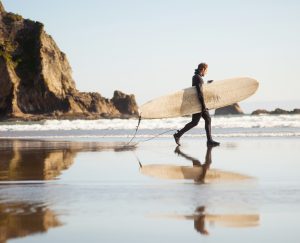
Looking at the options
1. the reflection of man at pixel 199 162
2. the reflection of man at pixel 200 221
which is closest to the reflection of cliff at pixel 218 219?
the reflection of man at pixel 200 221

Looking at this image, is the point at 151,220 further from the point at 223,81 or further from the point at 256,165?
the point at 223,81

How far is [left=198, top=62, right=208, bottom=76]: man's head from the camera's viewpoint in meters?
15.9

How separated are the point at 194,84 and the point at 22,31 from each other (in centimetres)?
11022

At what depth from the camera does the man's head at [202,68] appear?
15938 millimetres

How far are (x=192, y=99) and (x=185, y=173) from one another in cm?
814

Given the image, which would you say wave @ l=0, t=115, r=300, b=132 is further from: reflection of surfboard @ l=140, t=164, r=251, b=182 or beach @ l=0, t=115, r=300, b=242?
reflection of surfboard @ l=140, t=164, r=251, b=182

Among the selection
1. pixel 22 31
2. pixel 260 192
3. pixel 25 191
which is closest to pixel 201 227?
pixel 260 192

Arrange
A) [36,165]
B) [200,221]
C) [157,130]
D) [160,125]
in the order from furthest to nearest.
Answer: [160,125] → [157,130] → [36,165] → [200,221]

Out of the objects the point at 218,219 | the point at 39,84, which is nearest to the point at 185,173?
the point at 218,219

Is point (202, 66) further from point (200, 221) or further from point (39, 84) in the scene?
point (39, 84)

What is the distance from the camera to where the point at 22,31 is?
123m

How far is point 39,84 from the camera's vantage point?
374ft

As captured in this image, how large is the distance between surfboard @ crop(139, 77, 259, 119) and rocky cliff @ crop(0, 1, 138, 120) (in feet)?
278

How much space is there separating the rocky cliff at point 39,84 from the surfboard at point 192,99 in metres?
84.7
